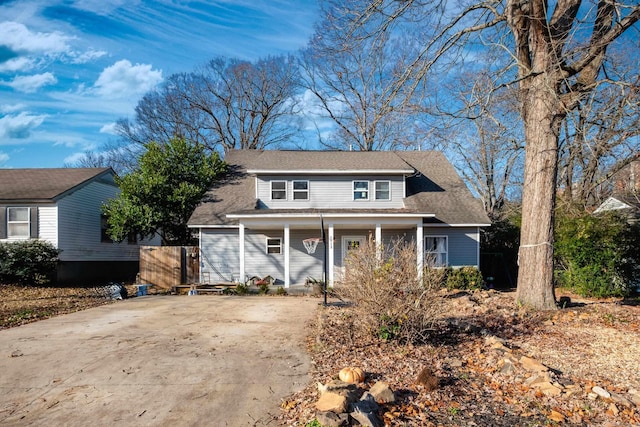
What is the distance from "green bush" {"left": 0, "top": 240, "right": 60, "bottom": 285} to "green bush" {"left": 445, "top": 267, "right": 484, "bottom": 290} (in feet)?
50.7

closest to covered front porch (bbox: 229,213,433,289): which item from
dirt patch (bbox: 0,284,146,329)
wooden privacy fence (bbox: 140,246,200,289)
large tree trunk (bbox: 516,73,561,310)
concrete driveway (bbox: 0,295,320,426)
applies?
wooden privacy fence (bbox: 140,246,200,289)

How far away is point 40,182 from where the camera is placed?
20188 mm

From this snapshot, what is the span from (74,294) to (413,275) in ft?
44.2

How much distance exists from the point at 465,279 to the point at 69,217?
54.0 ft

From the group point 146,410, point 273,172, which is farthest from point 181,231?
point 146,410

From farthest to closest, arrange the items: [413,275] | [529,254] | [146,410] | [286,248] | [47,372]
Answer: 1. [286,248]
2. [529,254]
3. [413,275]
4. [47,372]
5. [146,410]

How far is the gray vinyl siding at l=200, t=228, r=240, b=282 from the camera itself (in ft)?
62.1

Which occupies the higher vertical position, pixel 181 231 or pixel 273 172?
pixel 273 172

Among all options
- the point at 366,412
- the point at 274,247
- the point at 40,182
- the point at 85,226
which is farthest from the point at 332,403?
the point at 40,182

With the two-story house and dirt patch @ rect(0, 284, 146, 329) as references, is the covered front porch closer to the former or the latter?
the two-story house

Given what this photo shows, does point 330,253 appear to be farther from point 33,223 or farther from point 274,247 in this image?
point 33,223

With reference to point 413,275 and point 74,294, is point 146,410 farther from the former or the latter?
point 74,294

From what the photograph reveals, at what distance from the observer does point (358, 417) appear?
4.23 metres

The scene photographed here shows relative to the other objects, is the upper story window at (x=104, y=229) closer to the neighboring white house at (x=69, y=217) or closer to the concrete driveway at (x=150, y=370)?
the neighboring white house at (x=69, y=217)
